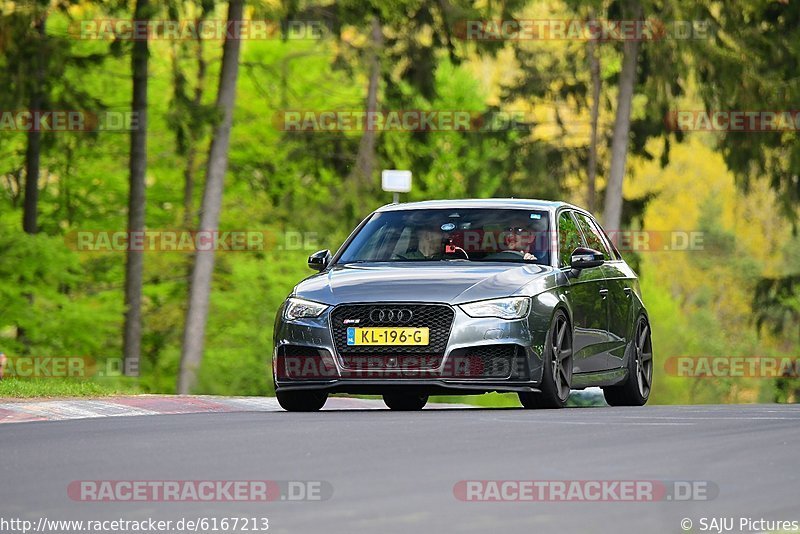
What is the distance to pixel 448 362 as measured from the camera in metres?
14.7

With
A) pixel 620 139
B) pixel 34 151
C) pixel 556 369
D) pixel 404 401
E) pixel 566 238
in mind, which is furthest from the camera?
pixel 34 151

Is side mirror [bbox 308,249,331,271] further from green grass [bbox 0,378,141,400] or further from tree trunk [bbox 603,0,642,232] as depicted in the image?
tree trunk [bbox 603,0,642,232]

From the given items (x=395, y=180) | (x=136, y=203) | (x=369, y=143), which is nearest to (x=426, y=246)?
(x=395, y=180)

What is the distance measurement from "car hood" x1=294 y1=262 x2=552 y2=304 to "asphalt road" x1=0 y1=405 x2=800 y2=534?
3.18 feet

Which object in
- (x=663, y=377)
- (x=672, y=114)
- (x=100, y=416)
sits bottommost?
(x=663, y=377)

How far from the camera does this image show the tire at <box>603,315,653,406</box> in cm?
1783

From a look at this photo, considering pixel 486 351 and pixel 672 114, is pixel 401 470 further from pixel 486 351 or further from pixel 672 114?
pixel 672 114

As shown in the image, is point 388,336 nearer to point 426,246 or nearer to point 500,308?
point 500,308

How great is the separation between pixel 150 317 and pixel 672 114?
1571 cm

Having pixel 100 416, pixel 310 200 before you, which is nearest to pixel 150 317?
pixel 310 200

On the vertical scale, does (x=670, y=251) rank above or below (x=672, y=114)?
below

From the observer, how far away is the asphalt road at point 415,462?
8.01m

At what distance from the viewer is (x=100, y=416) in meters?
14.9

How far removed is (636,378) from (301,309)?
13.7 ft
